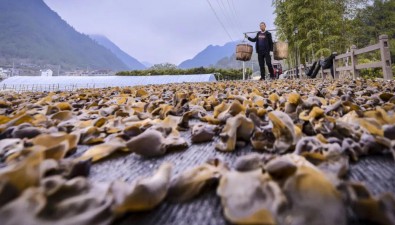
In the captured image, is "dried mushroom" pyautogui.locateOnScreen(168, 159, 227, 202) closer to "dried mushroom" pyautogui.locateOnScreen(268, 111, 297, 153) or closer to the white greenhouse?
"dried mushroom" pyautogui.locateOnScreen(268, 111, 297, 153)

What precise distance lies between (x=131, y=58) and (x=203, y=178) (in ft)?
518

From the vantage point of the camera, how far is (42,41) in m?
92.8

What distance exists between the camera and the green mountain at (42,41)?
8106cm

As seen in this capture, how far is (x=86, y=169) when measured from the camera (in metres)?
0.51

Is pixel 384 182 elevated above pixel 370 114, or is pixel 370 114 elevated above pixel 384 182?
pixel 370 114

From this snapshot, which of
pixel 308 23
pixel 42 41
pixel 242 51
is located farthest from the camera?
pixel 42 41

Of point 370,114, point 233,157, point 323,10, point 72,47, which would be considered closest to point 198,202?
point 233,157

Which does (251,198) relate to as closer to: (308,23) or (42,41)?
(308,23)

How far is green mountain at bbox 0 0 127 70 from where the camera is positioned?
81062 millimetres

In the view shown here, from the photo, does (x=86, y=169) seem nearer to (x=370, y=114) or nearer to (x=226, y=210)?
(x=226, y=210)

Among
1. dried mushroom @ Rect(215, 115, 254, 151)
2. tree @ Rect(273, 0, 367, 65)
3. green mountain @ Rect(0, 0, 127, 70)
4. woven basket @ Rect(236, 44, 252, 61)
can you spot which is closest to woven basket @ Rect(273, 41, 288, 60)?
woven basket @ Rect(236, 44, 252, 61)

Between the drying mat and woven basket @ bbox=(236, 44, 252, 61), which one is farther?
woven basket @ bbox=(236, 44, 252, 61)

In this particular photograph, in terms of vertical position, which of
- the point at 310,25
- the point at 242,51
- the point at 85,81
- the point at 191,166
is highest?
the point at 310,25

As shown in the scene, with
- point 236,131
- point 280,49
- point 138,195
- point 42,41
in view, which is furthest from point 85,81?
point 42,41
